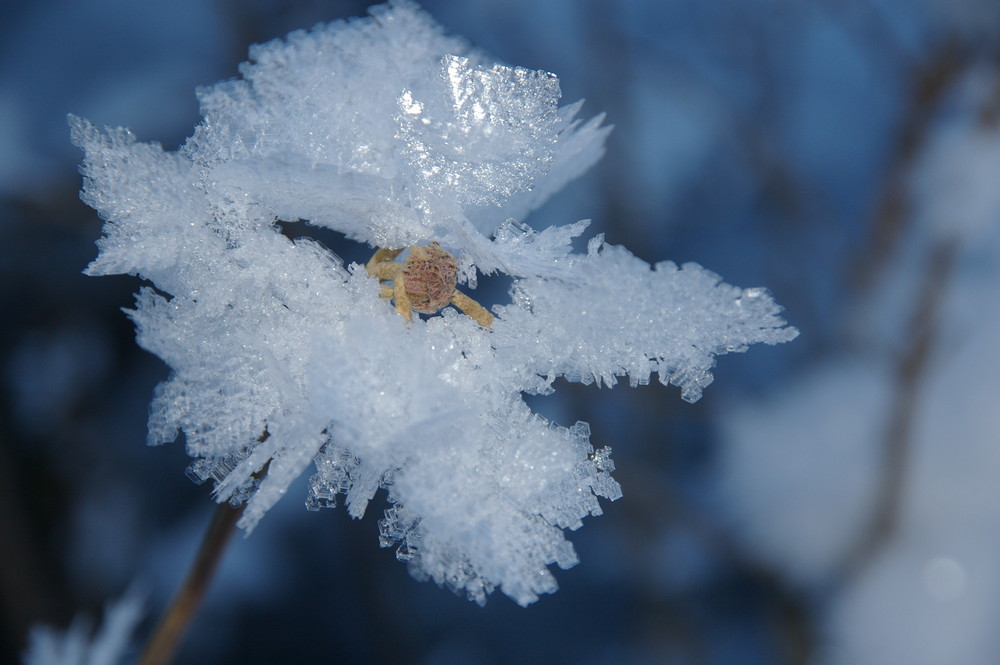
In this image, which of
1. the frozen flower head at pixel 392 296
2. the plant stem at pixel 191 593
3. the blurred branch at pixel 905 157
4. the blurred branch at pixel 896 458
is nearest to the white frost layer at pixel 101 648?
the plant stem at pixel 191 593

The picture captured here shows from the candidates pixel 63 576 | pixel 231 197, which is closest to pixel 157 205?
pixel 231 197

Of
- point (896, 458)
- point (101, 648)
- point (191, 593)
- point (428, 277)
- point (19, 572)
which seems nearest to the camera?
point (428, 277)

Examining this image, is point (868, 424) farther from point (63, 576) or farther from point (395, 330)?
point (63, 576)

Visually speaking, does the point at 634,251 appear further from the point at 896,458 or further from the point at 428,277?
the point at 428,277

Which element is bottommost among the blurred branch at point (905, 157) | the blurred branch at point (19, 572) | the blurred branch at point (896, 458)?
the blurred branch at point (19, 572)

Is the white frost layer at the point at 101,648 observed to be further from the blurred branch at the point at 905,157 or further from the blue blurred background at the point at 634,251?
the blurred branch at the point at 905,157

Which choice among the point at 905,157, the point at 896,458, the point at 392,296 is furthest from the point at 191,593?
the point at 905,157
